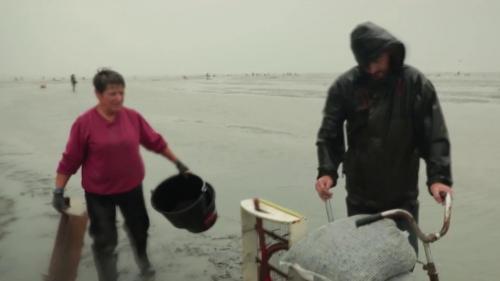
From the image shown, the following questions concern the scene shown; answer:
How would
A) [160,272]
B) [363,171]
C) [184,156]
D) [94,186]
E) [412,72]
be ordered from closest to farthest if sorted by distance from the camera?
1. [412,72]
2. [363,171]
3. [94,186]
4. [160,272]
5. [184,156]

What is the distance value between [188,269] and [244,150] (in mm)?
5151

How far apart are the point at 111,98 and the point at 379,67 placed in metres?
1.84

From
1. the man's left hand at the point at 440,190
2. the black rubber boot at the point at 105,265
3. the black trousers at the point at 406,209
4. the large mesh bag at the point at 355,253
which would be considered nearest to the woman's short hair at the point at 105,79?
the black rubber boot at the point at 105,265

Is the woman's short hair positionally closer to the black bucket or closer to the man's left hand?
the black bucket

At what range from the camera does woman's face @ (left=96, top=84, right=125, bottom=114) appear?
3.04 m

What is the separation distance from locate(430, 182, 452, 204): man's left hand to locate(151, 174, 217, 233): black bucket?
157cm

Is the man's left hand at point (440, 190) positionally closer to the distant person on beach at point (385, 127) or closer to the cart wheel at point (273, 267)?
the distant person on beach at point (385, 127)

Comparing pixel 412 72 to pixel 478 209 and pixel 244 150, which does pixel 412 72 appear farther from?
pixel 244 150

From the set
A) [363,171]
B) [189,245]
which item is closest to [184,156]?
[189,245]

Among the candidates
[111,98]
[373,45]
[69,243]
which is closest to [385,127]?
[373,45]

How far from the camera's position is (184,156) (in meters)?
8.51

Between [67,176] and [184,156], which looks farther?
[184,156]

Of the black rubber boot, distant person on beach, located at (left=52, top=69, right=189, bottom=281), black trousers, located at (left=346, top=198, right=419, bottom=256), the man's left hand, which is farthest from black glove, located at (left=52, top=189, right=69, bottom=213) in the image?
the man's left hand

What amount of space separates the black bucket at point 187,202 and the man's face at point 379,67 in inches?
57.9
